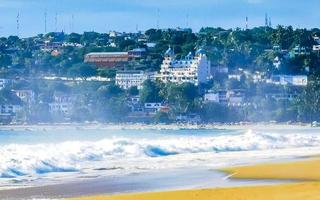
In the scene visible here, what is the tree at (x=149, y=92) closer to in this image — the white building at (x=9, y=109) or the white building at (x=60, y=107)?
the white building at (x=60, y=107)

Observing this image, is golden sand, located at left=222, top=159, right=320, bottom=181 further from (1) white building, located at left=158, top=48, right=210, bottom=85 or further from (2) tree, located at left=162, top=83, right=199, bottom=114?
(1) white building, located at left=158, top=48, right=210, bottom=85

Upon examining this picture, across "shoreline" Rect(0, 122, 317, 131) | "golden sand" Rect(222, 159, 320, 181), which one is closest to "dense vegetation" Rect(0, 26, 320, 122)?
"shoreline" Rect(0, 122, 317, 131)

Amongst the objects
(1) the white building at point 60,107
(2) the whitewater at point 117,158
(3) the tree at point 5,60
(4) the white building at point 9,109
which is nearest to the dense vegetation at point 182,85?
(3) the tree at point 5,60

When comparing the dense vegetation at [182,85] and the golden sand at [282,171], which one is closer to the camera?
the golden sand at [282,171]

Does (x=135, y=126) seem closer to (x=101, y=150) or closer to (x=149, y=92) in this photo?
(x=149, y=92)

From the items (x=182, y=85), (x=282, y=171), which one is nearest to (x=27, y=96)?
(x=182, y=85)

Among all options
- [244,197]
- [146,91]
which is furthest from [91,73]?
[244,197]

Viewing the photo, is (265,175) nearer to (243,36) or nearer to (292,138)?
(292,138)
